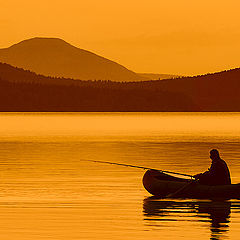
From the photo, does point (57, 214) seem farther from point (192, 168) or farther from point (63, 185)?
point (192, 168)

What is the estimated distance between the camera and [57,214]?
2923cm

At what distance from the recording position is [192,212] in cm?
3008

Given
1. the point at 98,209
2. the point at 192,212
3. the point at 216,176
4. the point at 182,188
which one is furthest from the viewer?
the point at 182,188

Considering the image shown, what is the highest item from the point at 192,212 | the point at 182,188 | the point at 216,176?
the point at 216,176

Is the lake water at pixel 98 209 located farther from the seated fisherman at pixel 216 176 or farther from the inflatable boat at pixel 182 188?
the seated fisherman at pixel 216 176

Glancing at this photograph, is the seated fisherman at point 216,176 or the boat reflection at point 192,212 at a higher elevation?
the seated fisherman at point 216,176

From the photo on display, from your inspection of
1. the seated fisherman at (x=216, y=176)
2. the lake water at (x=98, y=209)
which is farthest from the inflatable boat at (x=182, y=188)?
the lake water at (x=98, y=209)

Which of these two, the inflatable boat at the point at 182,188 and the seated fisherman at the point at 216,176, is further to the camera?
the inflatable boat at the point at 182,188

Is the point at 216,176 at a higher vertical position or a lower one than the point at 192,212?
higher

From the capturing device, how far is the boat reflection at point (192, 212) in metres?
27.1

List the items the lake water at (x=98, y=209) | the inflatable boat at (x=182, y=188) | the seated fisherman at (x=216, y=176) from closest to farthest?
the lake water at (x=98, y=209)
the seated fisherman at (x=216, y=176)
the inflatable boat at (x=182, y=188)

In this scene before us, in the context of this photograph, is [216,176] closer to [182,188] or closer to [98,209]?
[182,188]

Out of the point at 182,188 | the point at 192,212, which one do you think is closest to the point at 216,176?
the point at 182,188

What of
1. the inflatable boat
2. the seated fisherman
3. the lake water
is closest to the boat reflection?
the lake water
